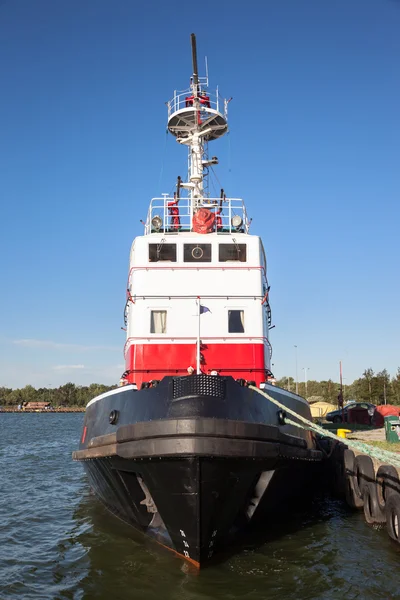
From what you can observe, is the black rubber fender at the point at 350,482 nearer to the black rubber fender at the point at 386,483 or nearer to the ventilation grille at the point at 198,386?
the black rubber fender at the point at 386,483

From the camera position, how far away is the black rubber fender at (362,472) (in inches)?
403

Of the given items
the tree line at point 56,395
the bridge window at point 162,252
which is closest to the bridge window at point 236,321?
the bridge window at point 162,252

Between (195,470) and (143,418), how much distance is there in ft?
5.04

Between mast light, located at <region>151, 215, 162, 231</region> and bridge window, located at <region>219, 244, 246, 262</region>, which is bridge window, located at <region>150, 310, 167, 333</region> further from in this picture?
mast light, located at <region>151, 215, 162, 231</region>

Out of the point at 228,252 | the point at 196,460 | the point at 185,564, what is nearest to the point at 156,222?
the point at 228,252

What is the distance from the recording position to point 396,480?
8906mm

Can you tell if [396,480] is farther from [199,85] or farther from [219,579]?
[199,85]

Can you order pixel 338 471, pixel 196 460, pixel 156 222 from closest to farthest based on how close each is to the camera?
pixel 196 460, pixel 156 222, pixel 338 471

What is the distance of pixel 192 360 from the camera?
10.2m

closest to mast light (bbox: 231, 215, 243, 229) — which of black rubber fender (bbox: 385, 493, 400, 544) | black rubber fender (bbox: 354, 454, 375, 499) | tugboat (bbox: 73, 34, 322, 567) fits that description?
tugboat (bbox: 73, 34, 322, 567)

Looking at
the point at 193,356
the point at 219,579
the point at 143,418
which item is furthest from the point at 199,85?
the point at 219,579

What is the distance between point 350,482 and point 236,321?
4.85m

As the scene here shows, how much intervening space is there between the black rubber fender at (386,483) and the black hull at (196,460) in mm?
1602

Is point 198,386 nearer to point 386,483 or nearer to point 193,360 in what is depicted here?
point 193,360
